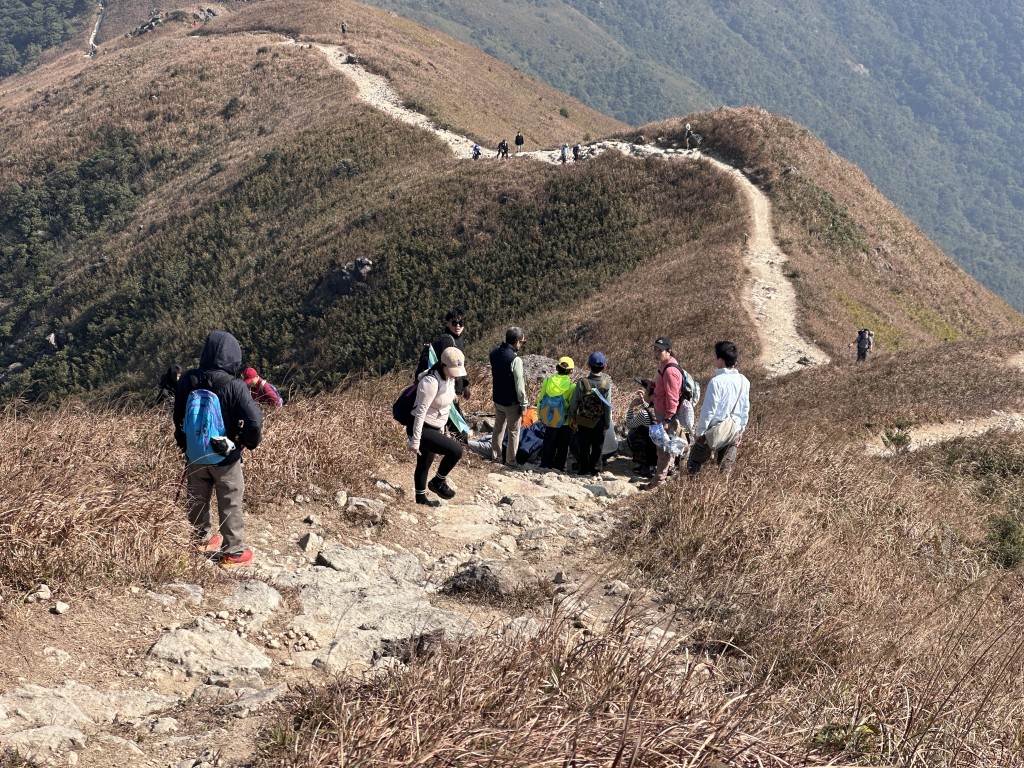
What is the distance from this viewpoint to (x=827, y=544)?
6.33 metres

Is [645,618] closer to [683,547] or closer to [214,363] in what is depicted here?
[683,547]

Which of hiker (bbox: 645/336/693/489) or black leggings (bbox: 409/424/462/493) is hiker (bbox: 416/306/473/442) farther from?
hiker (bbox: 645/336/693/489)

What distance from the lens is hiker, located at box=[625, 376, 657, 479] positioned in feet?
29.7

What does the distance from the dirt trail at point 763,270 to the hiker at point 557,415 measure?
1451 centimetres

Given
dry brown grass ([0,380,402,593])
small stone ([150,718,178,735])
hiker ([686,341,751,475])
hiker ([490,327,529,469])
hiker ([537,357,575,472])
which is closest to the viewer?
small stone ([150,718,178,735])

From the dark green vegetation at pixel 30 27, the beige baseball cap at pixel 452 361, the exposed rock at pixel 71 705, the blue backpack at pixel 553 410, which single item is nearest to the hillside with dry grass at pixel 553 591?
the exposed rock at pixel 71 705

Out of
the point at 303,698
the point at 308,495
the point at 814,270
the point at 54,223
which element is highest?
the point at 303,698

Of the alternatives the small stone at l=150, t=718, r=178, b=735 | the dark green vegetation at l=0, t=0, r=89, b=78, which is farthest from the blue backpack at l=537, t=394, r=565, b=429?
the dark green vegetation at l=0, t=0, r=89, b=78

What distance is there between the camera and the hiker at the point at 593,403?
8.59 meters

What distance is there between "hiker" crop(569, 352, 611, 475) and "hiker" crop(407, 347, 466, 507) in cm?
198

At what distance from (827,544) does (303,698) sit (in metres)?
4.72

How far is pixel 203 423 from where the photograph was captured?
17.0ft

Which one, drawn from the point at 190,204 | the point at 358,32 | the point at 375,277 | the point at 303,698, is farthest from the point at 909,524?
the point at 358,32

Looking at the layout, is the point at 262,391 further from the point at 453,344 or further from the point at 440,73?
the point at 440,73
